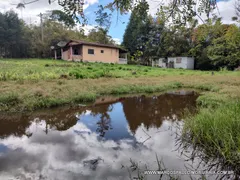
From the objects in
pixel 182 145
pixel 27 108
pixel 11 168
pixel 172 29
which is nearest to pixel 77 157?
pixel 11 168

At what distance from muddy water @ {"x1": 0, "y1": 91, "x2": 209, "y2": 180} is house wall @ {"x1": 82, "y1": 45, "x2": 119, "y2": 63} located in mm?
18734

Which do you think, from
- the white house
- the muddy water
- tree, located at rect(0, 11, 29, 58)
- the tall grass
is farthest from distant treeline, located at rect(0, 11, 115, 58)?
the tall grass

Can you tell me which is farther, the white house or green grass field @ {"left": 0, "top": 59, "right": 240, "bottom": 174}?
the white house

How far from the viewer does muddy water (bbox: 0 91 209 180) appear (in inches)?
108

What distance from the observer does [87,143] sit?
365 centimetres

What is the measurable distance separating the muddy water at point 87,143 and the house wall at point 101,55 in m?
18.7

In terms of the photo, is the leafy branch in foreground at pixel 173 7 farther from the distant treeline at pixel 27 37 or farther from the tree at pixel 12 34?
the tree at pixel 12 34

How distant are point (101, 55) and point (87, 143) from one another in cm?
2268

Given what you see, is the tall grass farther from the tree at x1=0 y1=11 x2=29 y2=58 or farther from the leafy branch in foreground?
the tree at x1=0 y1=11 x2=29 y2=58

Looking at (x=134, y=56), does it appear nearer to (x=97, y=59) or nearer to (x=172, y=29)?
(x=172, y=29)

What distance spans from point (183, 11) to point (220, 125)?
6.77 feet

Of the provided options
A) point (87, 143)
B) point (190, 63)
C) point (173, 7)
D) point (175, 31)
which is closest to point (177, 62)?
point (190, 63)

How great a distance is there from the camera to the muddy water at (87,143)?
2748 mm

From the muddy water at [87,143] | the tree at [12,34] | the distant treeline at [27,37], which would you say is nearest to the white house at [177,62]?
the distant treeline at [27,37]
